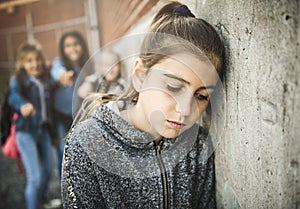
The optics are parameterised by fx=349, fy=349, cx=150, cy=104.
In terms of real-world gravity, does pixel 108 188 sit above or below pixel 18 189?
above

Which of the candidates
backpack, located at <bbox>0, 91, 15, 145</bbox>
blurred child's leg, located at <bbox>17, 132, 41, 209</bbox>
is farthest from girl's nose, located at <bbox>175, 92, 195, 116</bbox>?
backpack, located at <bbox>0, 91, 15, 145</bbox>

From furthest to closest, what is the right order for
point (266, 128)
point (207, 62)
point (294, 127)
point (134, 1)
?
point (134, 1), point (207, 62), point (266, 128), point (294, 127)

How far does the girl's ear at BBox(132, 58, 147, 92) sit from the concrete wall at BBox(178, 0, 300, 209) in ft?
1.03

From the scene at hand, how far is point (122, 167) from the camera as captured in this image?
1339 mm

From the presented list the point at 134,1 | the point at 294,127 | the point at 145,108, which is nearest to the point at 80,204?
the point at 145,108

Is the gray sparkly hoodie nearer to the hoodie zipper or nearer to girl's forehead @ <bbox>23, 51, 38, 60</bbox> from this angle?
the hoodie zipper

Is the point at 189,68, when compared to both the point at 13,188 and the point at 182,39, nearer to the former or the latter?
the point at 182,39

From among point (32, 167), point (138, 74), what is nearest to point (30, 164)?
point (32, 167)

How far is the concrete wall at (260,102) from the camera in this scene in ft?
2.77

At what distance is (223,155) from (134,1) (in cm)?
167

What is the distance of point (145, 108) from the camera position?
1320mm

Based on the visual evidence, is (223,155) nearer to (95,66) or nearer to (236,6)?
(236,6)

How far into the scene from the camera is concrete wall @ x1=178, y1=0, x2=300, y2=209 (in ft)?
2.77

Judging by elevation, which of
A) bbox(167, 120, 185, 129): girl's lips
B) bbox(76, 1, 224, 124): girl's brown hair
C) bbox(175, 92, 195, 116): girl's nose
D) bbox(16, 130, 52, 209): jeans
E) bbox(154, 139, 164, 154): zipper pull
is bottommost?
bbox(16, 130, 52, 209): jeans
